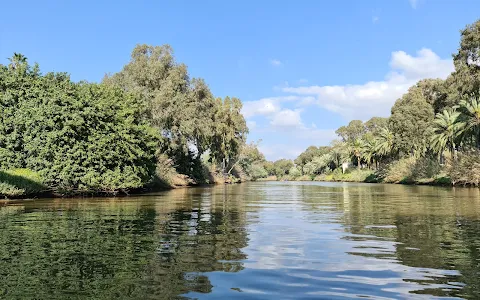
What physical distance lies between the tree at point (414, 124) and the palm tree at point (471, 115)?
17.8 meters

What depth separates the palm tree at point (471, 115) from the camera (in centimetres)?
4438

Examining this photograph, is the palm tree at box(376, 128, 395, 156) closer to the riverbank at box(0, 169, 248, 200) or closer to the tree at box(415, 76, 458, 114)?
the tree at box(415, 76, 458, 114)

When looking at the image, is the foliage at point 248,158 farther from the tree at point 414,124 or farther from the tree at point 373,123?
the tree at point 373,123

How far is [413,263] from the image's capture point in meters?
7.61

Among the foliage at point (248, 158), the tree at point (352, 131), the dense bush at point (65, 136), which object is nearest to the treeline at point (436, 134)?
the tree at point (352, 131)

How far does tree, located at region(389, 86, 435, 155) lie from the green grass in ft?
186

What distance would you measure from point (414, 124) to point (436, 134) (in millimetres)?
10242

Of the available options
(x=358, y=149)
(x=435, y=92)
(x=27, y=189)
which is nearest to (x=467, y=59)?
(x=435, y=92)

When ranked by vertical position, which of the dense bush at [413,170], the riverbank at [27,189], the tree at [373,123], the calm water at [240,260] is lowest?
the calm water at [240,260]

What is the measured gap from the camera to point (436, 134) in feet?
187

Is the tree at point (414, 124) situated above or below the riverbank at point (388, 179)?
above

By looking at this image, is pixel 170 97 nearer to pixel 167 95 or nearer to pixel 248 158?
pixel 167 95

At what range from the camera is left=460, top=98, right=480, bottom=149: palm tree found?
146 feet

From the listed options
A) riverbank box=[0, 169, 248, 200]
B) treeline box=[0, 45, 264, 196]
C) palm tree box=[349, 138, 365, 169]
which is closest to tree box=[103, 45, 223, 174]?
treeline box=[0, 45, 264, 196]
